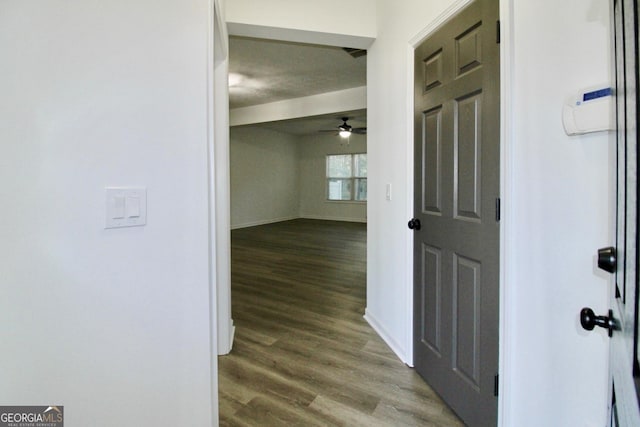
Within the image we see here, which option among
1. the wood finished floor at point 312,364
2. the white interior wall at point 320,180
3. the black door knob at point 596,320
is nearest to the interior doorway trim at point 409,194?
the wood finished floor at point 312,364

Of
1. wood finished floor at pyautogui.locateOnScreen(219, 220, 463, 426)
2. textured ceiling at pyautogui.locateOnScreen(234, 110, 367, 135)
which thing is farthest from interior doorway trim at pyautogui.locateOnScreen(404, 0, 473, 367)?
textured ceiling at pyautogui.locateOnScreen(234, 110, 367, 135)

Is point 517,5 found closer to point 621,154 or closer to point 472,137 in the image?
point 472,137

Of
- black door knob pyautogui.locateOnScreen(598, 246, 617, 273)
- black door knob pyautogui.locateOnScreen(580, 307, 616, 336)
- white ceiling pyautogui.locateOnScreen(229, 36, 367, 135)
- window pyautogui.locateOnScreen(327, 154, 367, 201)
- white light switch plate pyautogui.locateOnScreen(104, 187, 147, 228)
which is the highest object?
white ceiling pyautogui.locateOnScreen(229, 36, 367, 135)

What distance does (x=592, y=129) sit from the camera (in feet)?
3.14

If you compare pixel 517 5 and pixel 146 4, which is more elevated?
pixel 517 5

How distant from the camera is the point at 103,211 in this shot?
0.98m

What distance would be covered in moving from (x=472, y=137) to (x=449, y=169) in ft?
0.72

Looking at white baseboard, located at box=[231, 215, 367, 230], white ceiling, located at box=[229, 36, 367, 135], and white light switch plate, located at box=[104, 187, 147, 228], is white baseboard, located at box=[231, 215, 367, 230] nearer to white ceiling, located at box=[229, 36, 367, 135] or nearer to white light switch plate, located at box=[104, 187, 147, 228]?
white ceiling, located at box=[229, 36, 367, 135]

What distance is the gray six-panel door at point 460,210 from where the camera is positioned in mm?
1428

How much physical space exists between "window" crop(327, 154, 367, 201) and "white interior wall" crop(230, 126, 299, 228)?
4.01 feet

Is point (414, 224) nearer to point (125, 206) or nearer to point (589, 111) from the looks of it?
point (589, 111)

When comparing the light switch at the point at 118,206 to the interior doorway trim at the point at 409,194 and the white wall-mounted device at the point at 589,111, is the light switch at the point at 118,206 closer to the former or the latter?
the white wall-mounted device at the point at 589,111

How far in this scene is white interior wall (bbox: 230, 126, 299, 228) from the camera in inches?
328

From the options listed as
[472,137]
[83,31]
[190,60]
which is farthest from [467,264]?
[83,31]
